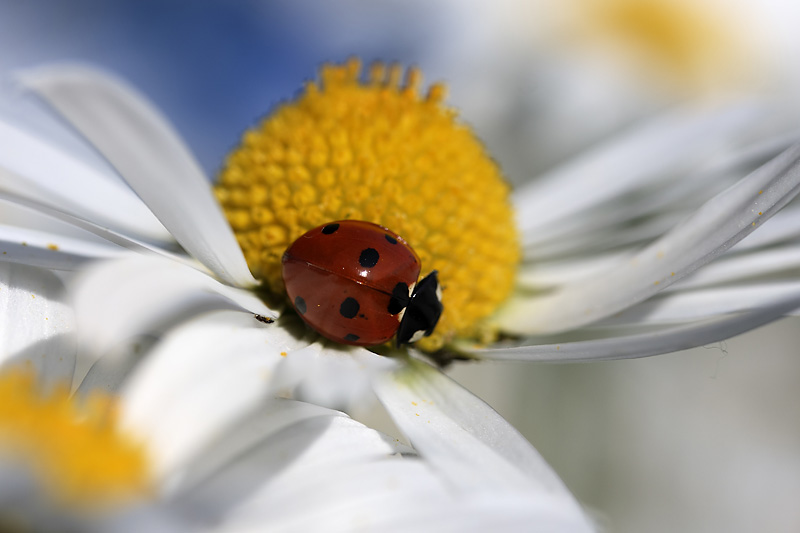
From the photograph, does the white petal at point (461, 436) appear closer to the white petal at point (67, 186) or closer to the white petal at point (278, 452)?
the white petal at point (278, 452)

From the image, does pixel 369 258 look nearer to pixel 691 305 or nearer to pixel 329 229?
pixel 329 229

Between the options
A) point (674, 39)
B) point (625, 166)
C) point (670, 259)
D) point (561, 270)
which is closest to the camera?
point (670, 259)

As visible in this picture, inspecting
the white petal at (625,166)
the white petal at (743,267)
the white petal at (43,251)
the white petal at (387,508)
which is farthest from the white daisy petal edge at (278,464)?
the white petal at (625,166)

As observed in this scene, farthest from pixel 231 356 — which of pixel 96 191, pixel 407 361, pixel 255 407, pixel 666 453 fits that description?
pixel 666 453

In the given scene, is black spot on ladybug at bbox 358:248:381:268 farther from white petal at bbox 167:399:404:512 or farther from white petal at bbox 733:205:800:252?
white petal at bbox 733:205:800:252

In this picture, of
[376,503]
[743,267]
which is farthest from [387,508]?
[743,267]
